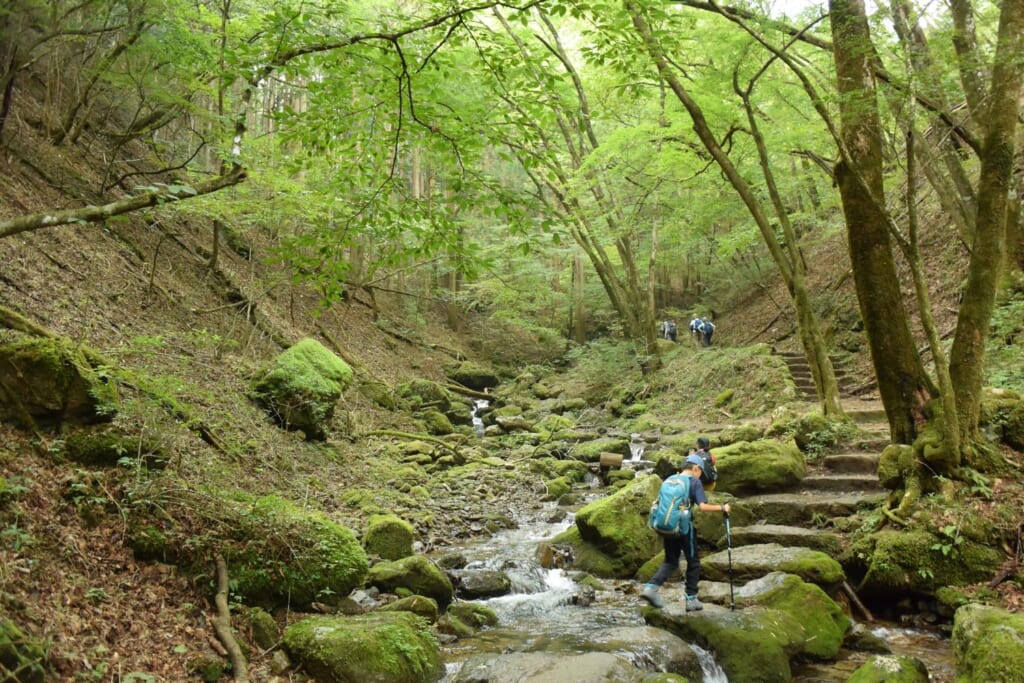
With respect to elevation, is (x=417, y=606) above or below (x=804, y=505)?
below

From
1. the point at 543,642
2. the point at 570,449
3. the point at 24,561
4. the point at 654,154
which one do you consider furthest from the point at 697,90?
the point at 24,561

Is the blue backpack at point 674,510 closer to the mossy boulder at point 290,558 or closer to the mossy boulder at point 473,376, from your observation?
the mossy boulder at point 290,558

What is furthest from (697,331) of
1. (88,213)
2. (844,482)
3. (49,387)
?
(88,213)

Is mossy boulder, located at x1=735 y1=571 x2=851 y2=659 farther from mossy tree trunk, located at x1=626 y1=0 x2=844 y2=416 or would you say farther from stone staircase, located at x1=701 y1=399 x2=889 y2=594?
mossy tree trunk, located at x1=626 y1=0 x2=844 y2=416

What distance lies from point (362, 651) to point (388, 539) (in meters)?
2.94

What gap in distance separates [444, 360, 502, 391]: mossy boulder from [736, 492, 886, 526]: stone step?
15374 mm

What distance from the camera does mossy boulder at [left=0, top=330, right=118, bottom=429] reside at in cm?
520

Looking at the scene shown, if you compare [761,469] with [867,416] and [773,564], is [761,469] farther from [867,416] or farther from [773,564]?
[867,416]

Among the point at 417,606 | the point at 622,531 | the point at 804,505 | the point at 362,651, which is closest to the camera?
the point at 362,651

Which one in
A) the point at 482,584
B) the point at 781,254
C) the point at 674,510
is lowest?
the point at 482,584

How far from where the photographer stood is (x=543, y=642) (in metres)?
5.95

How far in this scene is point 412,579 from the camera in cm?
666

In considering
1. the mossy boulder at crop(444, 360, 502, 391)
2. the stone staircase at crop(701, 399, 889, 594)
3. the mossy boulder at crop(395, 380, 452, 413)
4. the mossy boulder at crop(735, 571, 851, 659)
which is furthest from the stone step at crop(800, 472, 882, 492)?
the mossy boulder at crop(444, 360, 502, 391)

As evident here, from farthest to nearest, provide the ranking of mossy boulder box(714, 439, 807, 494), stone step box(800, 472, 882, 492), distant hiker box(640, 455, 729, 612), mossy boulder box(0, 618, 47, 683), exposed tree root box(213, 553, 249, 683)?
mossy boulder box(714, 439, 807, 494) → stone step box(800, 472, 882, 492) → distant hiker box(640, 455, 729, 612) → exposed tree root box(213, 553, 249, 683) → mossy boulder box(0, 618, 47, 683)
